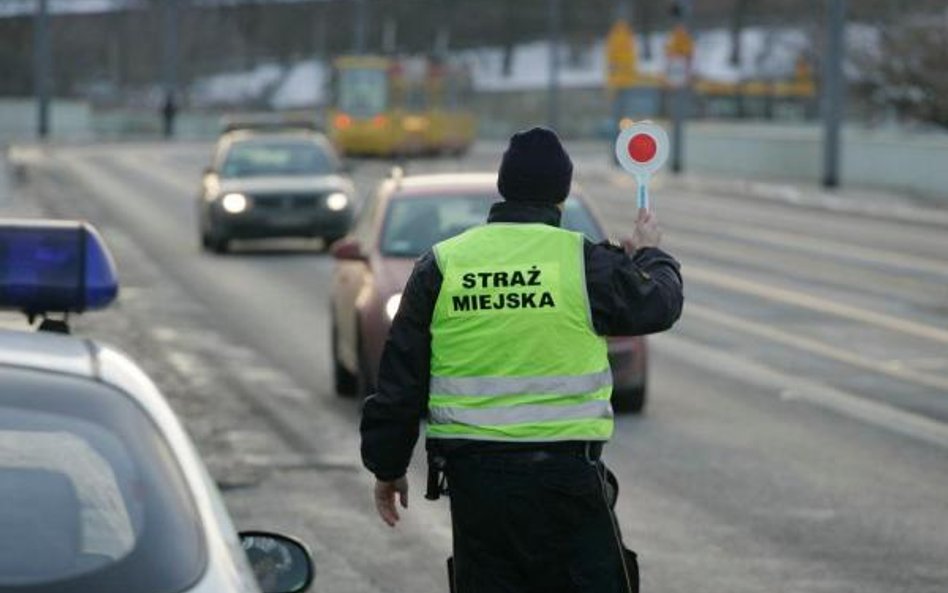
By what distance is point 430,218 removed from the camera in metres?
16.4

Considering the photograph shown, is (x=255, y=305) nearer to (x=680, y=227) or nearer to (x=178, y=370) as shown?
(x=178, y=370)

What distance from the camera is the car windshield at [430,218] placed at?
16.1 meters

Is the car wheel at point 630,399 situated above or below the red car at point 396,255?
below

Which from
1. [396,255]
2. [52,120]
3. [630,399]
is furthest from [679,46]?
[52,120]

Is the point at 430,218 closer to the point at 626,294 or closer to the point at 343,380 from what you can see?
the point at 343,380

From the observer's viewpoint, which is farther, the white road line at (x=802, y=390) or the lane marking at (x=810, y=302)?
the lane marking at (x=810, y=302)

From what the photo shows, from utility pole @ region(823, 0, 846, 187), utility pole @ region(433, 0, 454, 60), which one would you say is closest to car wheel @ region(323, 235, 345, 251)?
utility pole @ region(823, 0, 846, 187)

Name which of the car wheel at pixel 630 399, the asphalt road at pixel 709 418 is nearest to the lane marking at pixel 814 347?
the asphalt road at pixel 709 418

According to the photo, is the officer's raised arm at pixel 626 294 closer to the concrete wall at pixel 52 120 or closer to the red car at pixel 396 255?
the red car at pixel 396 255

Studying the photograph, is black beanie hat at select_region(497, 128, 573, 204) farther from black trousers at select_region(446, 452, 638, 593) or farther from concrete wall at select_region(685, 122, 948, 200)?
concrete wall at select_region(685, 122, 948, 200)

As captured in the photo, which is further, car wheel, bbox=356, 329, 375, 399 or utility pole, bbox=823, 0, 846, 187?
utility pole, bbox=823, 0, 846, 187

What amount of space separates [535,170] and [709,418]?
927cm

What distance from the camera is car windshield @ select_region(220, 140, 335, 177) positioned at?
1298 inches

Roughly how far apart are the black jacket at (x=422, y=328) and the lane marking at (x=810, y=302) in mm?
14321
